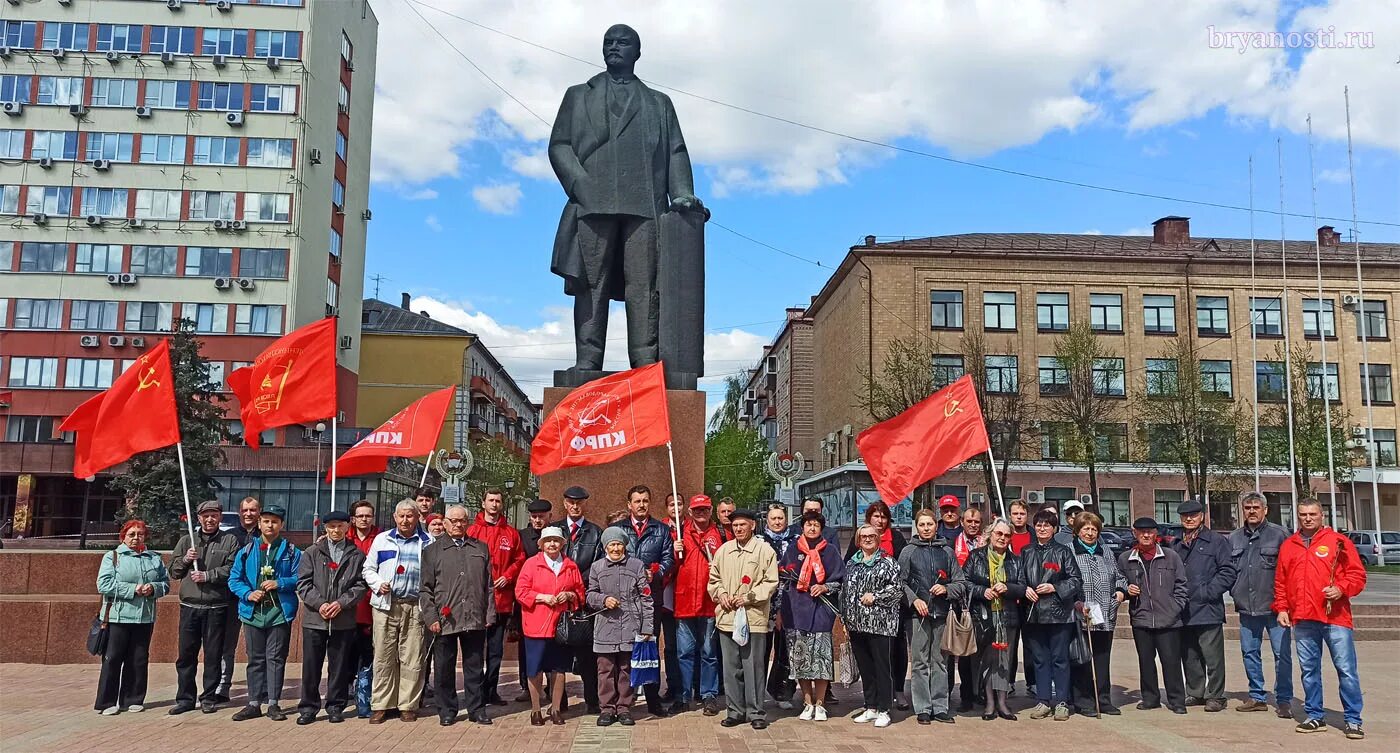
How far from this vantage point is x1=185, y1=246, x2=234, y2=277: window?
45812 mm

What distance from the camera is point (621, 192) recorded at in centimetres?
1092

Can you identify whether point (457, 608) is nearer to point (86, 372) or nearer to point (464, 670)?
point (464, 670)

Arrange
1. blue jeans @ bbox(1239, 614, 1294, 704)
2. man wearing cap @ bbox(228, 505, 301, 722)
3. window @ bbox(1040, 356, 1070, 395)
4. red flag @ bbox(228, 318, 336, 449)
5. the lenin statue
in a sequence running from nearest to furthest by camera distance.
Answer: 1. man wearing cap @ bbox(228, 505, 301, 722)
2. blue jeans @ bbox(1239, 614, 1294, 704)
3. red flag @ bbox(228, 318, 336, 449)
4. the lenin statue
5. window @ bbox(1040, 356, 1070, 395)

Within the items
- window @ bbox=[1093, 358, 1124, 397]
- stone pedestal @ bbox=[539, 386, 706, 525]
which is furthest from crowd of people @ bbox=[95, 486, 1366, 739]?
window @ bbox=[1093, 358, 1124, 397]

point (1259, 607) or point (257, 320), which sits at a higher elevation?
point (257, 320)

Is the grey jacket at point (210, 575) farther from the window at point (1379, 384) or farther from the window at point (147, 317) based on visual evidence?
the window at point (1379, 384)

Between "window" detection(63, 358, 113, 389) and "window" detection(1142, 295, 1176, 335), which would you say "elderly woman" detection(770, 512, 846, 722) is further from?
"window" detection(63, 358, 113, 389)

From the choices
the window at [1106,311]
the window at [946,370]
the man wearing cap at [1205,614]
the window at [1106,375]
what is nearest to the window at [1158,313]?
the window at [1106,311]

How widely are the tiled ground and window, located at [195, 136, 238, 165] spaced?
42.7 m

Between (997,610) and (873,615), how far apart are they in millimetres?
1220

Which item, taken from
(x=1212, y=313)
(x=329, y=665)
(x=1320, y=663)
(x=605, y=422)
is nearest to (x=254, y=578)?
(x=329, y=665)

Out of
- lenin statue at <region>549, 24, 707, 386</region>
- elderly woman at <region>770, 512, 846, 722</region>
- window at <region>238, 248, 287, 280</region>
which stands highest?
window at <region>238, 248, 287, 280</region>

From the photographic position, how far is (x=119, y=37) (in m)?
46.2

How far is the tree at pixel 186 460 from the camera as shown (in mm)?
36031
